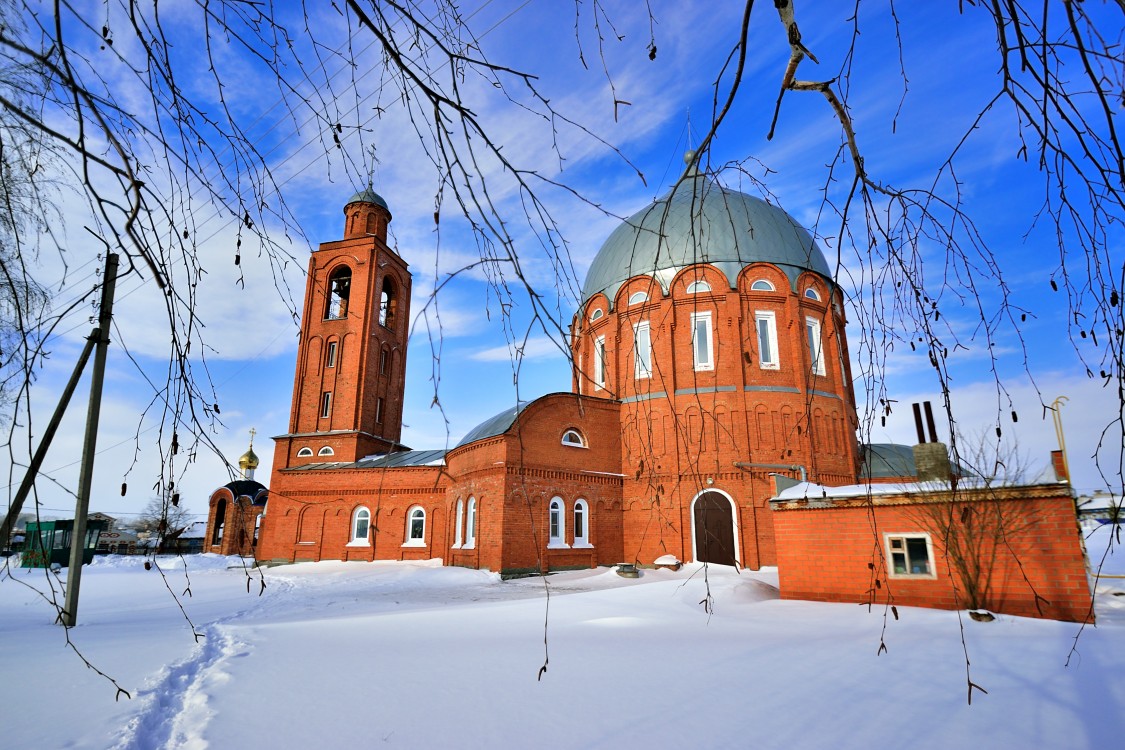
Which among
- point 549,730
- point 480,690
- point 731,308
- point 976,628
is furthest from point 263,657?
point 731,308

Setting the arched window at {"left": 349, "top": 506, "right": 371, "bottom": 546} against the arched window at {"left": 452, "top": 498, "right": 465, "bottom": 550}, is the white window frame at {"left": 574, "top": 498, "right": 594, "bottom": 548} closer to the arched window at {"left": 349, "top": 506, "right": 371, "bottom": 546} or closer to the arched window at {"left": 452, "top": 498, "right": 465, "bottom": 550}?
the arched window at {"left": 452, "top": 498, "right": 465, "bottom": 550}

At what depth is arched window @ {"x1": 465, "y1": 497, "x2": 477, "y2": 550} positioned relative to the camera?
65.1 ft

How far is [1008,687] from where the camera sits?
5703 millimetres

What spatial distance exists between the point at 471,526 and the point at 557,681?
15.0 m

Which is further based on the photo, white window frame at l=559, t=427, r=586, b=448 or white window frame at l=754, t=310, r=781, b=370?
white window frame at l=754, t=310, r=781, b=370

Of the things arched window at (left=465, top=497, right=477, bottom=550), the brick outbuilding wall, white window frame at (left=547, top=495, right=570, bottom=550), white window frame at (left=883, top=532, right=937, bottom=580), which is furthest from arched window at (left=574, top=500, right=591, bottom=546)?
white window frame at (left=883, top=532, right=937, bottom=580)

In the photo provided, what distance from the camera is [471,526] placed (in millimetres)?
20203

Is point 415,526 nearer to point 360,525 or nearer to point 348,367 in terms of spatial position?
point 360,525

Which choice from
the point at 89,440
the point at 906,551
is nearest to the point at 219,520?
the point at 89,440

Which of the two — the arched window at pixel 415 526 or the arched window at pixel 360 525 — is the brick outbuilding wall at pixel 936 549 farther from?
the arched window at pixel 360 525

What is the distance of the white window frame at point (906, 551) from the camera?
1059 centimetres

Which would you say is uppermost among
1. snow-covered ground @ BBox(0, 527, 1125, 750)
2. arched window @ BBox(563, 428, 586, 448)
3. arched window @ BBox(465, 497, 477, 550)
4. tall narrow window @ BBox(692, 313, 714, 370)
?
tall narrow window @ BBox(692, 313, 714, 370)

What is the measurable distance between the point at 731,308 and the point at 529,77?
20.4 metres

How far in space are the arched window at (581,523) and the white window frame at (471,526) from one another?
11.0ft
